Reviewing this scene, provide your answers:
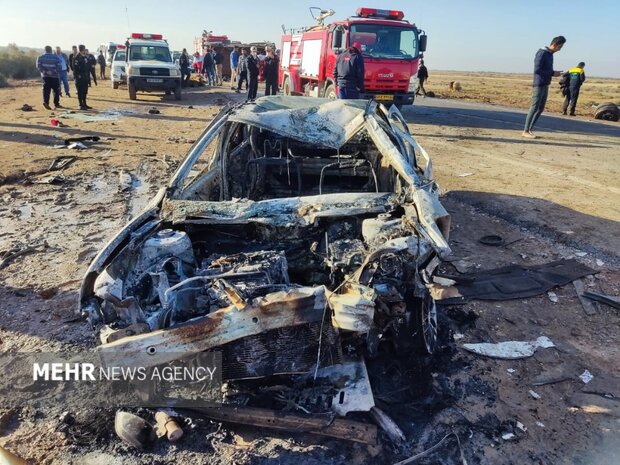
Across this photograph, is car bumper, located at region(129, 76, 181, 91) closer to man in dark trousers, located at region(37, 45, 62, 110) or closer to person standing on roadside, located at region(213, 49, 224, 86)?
man in dark trousers, located at region(37, 45, 62, 110)

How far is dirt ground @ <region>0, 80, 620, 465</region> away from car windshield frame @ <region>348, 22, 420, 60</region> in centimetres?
356

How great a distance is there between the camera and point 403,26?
11656mm

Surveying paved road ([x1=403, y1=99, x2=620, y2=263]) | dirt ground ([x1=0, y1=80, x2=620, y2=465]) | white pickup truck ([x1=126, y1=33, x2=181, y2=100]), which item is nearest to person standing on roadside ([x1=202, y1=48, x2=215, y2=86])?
white pickup truck ([x1=126, y1=33, x2=181, y2=100])

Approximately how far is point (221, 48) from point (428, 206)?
2944 centimetres

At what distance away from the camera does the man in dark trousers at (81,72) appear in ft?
45.3

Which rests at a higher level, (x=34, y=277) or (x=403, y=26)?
(x=403, y=26)

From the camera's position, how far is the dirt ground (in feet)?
8.55

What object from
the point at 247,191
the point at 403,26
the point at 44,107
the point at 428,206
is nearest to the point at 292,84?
the point at 403,26

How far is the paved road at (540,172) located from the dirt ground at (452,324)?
0.04m

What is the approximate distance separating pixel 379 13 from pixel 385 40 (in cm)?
87

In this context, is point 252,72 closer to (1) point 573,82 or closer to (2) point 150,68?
(2) point 150,68

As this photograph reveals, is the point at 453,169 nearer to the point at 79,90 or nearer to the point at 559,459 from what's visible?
the point at 559,459

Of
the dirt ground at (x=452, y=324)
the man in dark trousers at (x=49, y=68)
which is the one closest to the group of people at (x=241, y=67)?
the dirt ground at (x=452, y=324)

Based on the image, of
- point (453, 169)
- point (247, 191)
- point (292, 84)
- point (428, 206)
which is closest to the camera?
point (428, 206)
